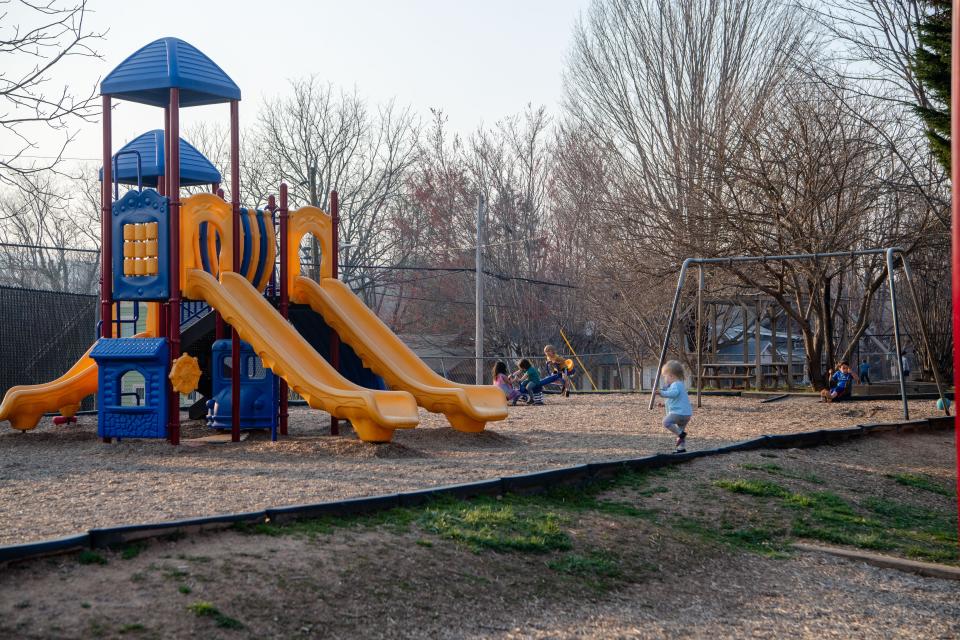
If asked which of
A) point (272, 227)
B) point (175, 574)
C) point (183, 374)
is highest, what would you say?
point (272, 227)

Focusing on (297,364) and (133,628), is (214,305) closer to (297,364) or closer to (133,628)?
(297,364)

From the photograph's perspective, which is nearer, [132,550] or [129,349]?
[132,550]

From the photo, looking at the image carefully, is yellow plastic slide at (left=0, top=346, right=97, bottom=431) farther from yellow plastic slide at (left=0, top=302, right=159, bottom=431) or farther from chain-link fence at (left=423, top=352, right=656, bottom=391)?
chain-link fence at (left=423, top=352, right=656, bottom=391)

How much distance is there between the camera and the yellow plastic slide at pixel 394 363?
12852 millimetres

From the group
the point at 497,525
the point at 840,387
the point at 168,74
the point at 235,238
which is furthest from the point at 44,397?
the point at 840,387

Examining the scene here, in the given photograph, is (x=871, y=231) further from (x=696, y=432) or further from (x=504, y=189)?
(x=504, y=189)

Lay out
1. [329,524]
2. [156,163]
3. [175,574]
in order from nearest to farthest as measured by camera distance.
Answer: [175,574]
[329,524]
[156,163]

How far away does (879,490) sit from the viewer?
10.1 m

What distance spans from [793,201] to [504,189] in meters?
25.0

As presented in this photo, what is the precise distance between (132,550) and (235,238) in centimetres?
868

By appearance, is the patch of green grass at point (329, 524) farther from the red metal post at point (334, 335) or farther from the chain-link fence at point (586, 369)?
the chain-link fence at point (586, 369)

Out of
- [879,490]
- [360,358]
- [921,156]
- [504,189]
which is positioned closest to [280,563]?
[879,490]

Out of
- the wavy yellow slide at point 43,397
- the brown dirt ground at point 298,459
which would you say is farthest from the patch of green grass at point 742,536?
the wavy yellow slide at point 43,397

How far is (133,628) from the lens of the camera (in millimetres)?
4316
